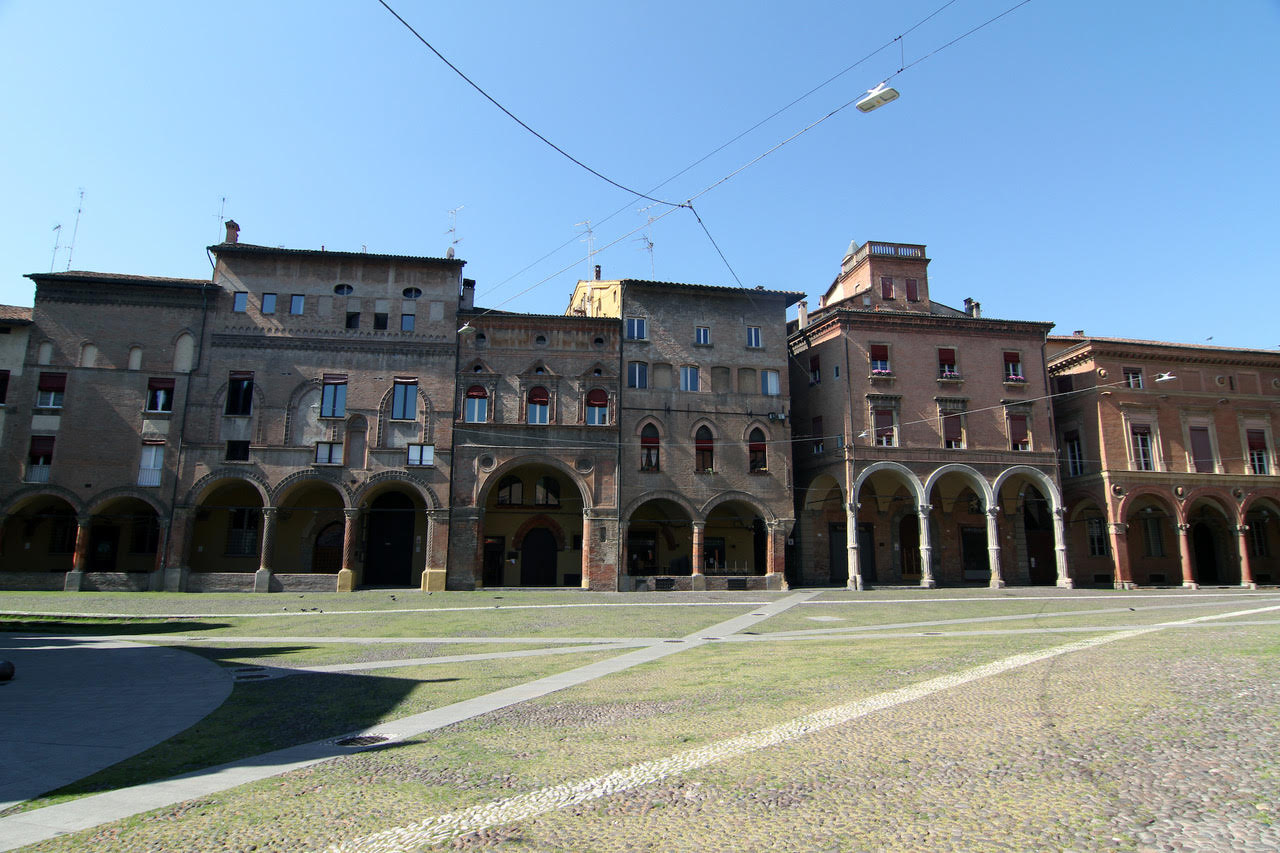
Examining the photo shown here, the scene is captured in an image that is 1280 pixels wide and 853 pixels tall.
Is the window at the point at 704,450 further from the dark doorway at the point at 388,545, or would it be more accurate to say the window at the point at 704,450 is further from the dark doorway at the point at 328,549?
the dark doorway at the point at 328,549

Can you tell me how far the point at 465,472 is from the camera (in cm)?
3516

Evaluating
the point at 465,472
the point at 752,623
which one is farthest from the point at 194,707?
the point at 465,472

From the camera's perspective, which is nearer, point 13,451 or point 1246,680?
point 1246,680

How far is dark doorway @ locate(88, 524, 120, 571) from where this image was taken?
3509cm

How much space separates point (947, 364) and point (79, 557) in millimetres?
43152

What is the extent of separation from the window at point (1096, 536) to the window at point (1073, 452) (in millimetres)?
3016

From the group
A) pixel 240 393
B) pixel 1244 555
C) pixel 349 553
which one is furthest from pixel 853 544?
pixel 240 393

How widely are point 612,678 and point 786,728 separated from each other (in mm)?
4030

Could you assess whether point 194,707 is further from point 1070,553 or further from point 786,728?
point 1070,553

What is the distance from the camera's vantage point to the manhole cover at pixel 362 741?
23.4ft

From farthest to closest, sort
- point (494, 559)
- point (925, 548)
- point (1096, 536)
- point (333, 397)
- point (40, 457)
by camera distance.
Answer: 1. point (1096, 536)
2. point (494, 559)
3. point (925, 548)
4. point (333, 397)
5. point (40, 457)

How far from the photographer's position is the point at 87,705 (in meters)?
8.86

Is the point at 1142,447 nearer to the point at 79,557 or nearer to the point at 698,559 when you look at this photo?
the point at 698,559

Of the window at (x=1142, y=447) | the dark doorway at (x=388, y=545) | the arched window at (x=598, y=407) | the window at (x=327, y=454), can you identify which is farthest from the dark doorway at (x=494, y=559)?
the window at (x=1142, y=447)
